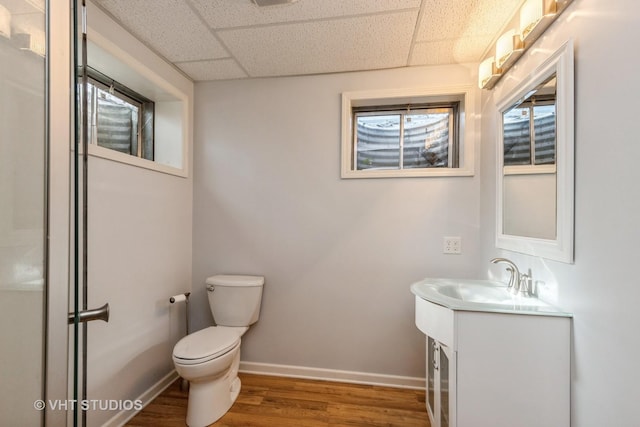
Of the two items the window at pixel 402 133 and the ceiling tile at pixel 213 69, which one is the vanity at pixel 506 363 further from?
the ceiling tile at pixel 213 69

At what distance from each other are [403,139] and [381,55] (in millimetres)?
629

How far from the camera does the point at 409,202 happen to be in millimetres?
2004

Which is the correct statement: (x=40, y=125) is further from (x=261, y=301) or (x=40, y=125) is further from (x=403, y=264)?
(x=403, y=264)

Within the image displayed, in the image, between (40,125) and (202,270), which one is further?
(202,270)

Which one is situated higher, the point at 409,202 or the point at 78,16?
the point at 78,16

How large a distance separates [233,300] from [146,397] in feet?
2.57

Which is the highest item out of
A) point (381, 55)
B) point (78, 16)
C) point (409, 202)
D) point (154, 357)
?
point (381, 55)

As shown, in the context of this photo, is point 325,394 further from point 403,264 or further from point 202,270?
point 202,270

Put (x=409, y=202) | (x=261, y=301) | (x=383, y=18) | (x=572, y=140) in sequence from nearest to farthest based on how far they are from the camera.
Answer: (x=572, y=140) → (x=383, y=18) → (x=409, y=202) → (x=261, y=301)

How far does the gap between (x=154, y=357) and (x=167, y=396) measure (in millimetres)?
282

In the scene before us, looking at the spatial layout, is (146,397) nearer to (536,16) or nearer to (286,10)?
(286,10)

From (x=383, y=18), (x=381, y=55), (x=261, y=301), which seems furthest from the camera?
(x=261, y=301)

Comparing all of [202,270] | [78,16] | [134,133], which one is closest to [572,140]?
[78,16]

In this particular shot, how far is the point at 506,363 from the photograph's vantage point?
1127mm
